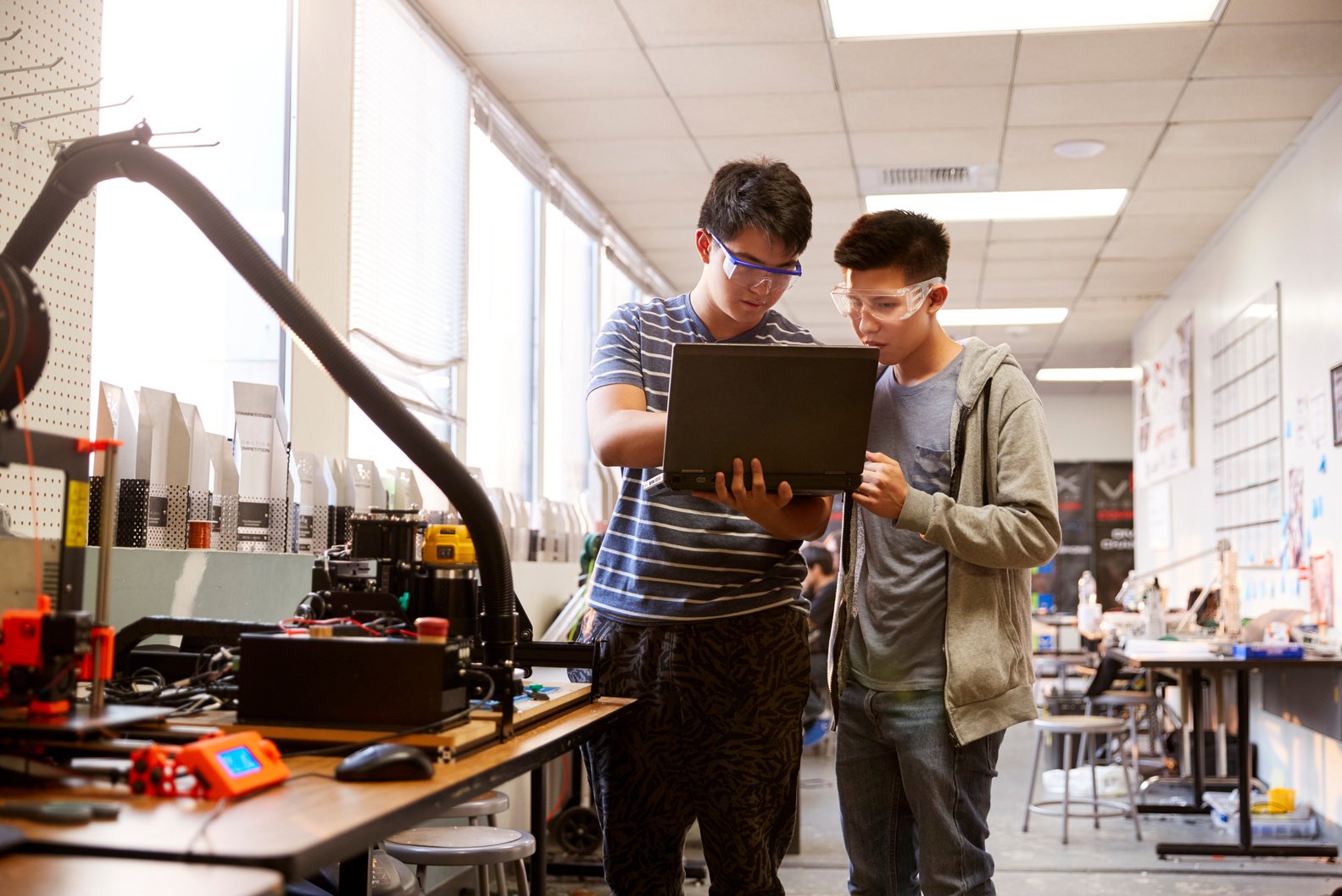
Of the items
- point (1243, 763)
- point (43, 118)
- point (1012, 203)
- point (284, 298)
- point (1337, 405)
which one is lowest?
point (1243, 763)

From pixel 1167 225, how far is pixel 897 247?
18.8 feet

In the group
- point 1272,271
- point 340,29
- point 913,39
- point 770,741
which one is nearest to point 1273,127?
point 1272,271

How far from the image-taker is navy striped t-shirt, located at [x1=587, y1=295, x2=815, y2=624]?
6.02 ft

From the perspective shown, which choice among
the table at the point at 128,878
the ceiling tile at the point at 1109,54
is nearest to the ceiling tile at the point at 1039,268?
the ceiling tile at the point at 1109,54

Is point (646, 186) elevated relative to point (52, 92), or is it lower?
elevated

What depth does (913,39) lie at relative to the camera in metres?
4.47

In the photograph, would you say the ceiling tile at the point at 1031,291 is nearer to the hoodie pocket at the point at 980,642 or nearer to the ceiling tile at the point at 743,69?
the ceiling tile at the point at 743,69

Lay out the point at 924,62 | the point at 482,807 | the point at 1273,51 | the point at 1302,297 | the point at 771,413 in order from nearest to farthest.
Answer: the point at 771,413 < the point at 482,807 < the point at 1273,51 < the point at 924,62 < the point at 1302,297

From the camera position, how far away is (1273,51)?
14.9ft

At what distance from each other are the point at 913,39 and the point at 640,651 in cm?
328

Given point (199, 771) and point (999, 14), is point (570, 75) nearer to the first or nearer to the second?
point (999, 14)

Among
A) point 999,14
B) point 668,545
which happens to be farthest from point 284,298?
point 999,14

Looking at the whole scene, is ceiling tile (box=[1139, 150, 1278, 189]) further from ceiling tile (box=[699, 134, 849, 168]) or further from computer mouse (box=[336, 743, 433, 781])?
computer mouse (box=[336, 743, 433, 781])

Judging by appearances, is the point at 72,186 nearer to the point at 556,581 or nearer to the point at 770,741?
the point at 770,741
